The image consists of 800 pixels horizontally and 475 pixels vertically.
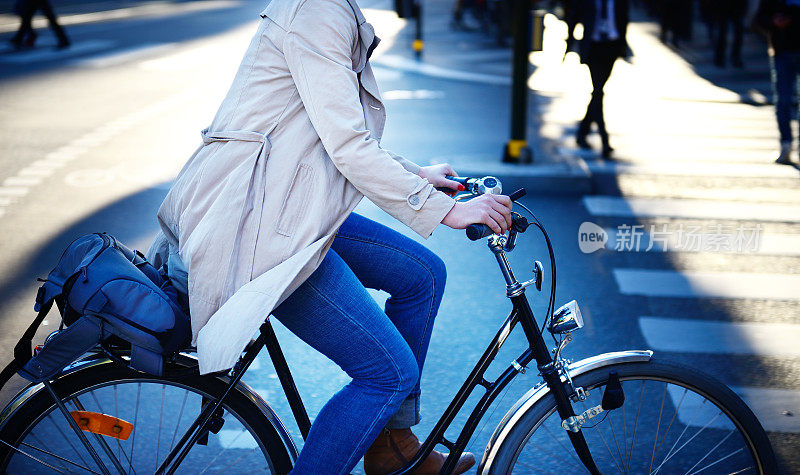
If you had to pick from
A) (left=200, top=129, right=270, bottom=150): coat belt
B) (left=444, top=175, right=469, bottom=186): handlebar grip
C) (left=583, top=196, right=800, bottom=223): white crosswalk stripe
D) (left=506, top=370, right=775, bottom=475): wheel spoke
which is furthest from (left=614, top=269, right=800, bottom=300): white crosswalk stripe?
(left=200, top=129, right=270, bottom=150): coat belt

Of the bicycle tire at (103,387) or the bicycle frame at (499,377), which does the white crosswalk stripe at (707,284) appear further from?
the bicycle tire at (103,387)

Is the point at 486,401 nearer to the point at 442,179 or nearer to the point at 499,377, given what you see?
the point at 499,377

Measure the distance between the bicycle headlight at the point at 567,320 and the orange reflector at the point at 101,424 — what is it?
3.95 ft

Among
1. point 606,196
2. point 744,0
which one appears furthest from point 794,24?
point 744,0

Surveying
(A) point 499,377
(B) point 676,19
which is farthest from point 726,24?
(A) point 499,377

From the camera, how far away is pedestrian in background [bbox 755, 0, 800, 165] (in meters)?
7.13

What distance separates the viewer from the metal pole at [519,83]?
7215 millimetres

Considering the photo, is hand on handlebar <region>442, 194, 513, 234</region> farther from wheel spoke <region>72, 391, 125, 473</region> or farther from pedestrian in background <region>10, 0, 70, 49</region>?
pedestrian in background <region>10, 0, 70, 49</region>

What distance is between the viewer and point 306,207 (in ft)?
6.77

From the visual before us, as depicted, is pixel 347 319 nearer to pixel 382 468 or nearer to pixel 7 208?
pixel 382 468

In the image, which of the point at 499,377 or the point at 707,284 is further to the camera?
the point at 707,284

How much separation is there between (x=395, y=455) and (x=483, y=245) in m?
3.32

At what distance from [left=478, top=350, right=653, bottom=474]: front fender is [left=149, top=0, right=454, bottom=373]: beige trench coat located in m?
0.55

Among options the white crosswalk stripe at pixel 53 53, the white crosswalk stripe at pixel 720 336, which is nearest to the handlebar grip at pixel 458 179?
the white crosswalk stripe at pixel 720 336
